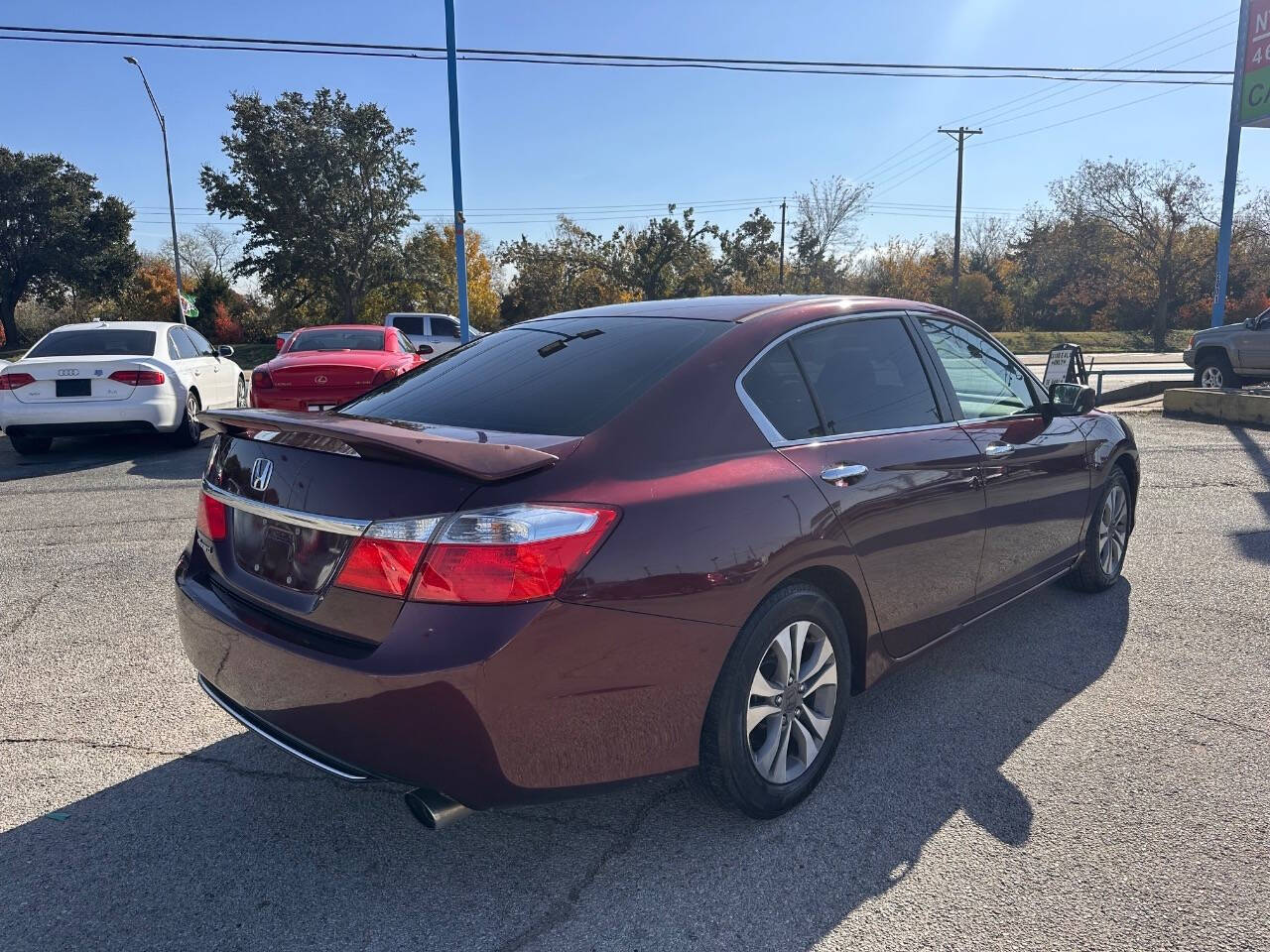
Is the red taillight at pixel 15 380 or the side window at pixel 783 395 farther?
the red taillight at pixel 15 380

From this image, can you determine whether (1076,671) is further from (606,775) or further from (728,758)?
(606,775)

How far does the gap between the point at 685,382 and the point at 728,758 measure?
3.62 feet

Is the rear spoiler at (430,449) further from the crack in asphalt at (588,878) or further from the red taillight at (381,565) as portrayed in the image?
the crack in asphalt at (588,878)

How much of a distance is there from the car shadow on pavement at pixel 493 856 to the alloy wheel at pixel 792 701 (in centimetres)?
19

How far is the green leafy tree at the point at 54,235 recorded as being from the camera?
4469 centimetres

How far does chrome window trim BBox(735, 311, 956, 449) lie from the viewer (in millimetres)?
2770

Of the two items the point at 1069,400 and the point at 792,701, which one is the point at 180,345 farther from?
the point at 792,701

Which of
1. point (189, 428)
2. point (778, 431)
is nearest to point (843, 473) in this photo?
point (778, 431)

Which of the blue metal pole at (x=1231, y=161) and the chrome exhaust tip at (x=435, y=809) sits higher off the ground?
the blue metal pole at (x=1231, y=161)

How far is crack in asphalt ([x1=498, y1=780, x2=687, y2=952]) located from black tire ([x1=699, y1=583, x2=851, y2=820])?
31cm

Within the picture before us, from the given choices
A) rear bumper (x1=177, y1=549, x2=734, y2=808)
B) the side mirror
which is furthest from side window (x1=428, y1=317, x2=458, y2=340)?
rear bumper (x1=177, y1=549, x2=734, y2=808)

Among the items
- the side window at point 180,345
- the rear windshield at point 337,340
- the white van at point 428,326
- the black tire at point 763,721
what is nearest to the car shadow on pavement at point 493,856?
the black tire at point 763,721

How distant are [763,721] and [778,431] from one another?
89cm

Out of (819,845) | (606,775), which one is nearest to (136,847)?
(606,775)
